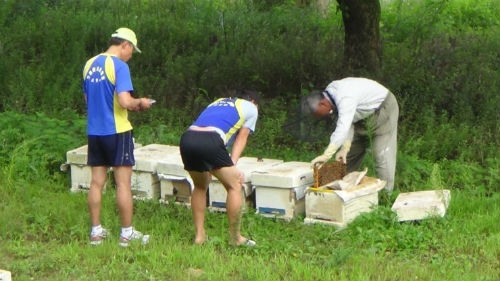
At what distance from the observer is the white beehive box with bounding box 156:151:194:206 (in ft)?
27.2

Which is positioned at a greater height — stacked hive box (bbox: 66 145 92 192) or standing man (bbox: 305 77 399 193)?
standing man (bbox: 305 77 399 193)

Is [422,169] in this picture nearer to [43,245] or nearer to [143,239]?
[143,239]

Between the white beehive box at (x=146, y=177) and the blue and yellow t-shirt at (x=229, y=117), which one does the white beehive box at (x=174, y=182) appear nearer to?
the white beehive box at (x=146, y=177)

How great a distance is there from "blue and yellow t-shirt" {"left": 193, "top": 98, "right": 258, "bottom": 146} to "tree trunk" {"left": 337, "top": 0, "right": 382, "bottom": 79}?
5072mm

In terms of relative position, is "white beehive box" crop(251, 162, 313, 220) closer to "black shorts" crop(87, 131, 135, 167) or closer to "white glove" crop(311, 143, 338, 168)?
"white glove" crop(311, 143, 338, 168)

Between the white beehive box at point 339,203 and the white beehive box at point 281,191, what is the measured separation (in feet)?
0.49

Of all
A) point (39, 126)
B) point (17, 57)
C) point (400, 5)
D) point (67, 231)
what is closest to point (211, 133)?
point (67, 231)

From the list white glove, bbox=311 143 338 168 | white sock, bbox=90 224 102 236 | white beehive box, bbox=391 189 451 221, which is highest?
white glove, bbox=311 143 338 168

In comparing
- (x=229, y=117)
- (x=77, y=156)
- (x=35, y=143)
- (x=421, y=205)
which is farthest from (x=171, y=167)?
(x=421, y=205)

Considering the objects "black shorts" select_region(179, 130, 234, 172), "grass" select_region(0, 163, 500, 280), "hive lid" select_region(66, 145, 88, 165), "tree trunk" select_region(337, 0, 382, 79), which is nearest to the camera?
"grass" select_region(0, 163, 500, 280)

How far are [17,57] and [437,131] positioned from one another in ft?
23.7

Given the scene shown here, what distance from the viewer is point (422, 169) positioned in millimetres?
9375

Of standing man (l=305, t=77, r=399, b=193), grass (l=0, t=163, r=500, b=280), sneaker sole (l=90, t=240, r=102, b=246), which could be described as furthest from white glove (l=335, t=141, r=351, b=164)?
sneaker sole (l=90, t=240, r=102, b=246)

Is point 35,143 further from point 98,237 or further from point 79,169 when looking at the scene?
point 98,237
